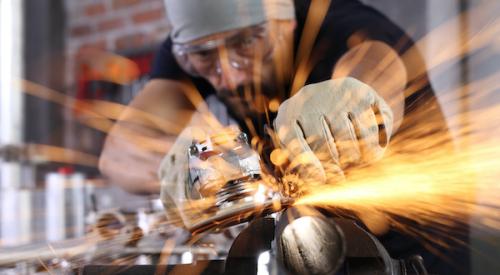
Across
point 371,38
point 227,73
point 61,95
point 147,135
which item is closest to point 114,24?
point 61,95

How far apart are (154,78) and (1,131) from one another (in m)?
1.25

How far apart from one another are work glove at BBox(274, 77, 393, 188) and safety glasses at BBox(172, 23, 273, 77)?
1.95ft

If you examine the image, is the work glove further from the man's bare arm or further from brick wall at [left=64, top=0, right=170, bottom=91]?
brick wall at [left=64, top=0, right=170, bottom=91]

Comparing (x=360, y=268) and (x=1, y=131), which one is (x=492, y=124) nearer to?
(x=360, y=268)

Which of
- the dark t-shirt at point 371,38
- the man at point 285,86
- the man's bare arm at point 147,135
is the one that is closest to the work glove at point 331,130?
the man at point 285,86

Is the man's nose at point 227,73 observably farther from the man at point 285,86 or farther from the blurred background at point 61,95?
the blurred background at point 61,95

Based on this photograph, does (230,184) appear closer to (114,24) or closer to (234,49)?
(234,49)

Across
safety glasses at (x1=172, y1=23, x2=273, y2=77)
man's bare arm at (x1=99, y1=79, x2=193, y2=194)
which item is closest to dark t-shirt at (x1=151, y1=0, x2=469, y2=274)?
safety glasses at (x1=172, y1=23, x2=273, y2=77)

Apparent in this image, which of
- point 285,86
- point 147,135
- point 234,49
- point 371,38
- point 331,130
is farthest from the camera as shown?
point 147,135

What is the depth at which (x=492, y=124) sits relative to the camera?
6.26ft

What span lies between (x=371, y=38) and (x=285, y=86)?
32cm

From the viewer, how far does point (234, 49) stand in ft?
5.42

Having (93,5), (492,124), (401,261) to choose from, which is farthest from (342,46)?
→ (93,5)

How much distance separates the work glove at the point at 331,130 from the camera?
3.28ft
